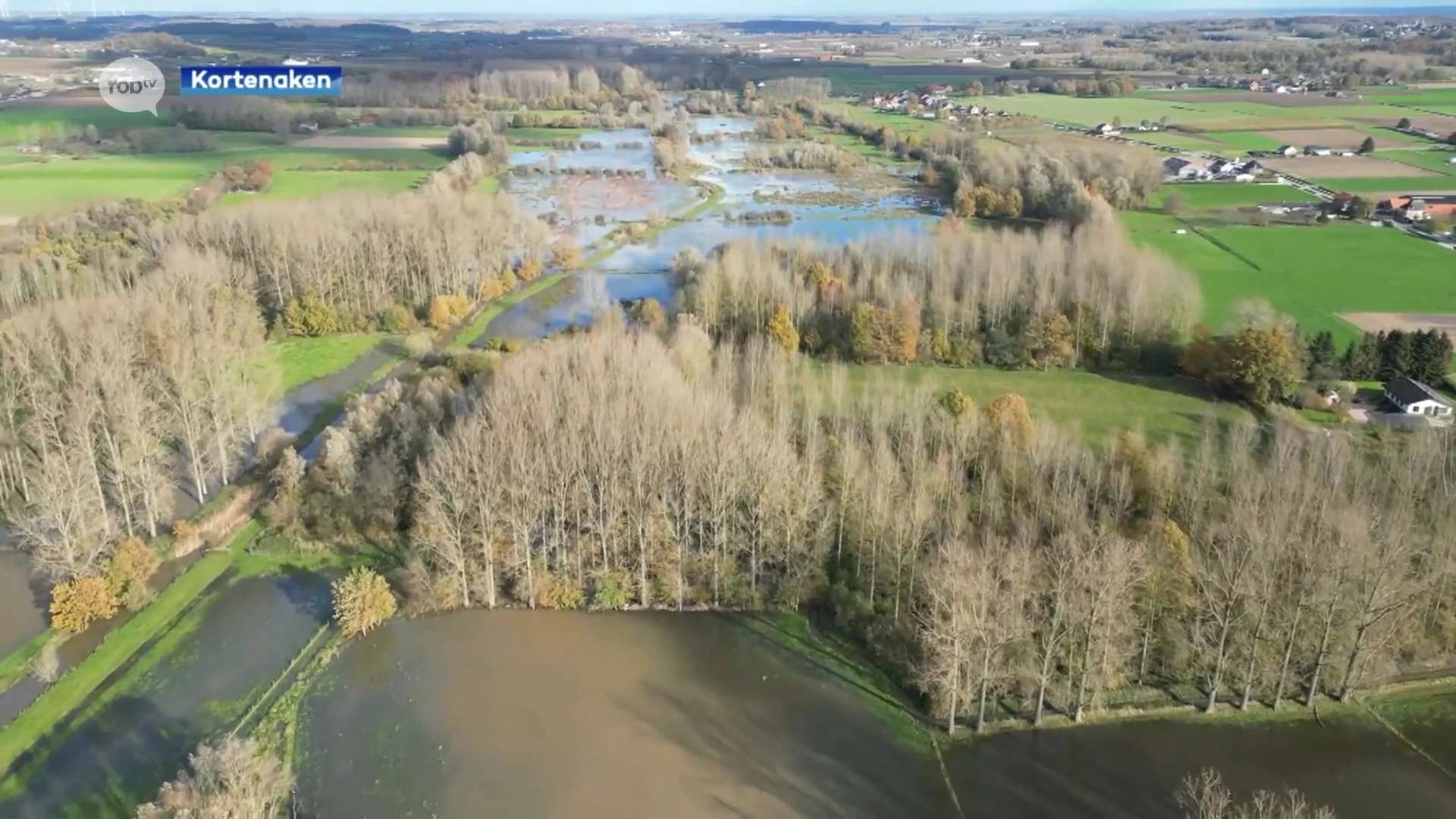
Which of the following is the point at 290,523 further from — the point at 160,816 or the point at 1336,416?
the point at 1336,416

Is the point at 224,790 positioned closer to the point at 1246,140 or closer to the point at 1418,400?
the point at 1418,400

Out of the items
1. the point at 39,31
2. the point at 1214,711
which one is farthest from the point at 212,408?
the point at 39,31

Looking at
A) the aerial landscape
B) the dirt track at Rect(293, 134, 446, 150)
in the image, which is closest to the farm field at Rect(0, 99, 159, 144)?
the dirt track at Rect(293, 134, 446, 150)

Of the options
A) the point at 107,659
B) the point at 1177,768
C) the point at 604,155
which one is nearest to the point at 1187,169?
the point at 604,155

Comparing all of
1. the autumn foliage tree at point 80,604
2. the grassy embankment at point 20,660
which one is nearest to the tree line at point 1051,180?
the autumn foliage tree at point 80,604

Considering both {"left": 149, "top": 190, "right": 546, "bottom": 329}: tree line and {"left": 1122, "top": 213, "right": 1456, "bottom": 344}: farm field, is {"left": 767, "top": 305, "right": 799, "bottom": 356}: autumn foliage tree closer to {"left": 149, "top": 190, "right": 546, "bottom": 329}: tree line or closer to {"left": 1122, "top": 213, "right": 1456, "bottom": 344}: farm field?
{"left": 149, "top": 190, "right": 546, "bottom": 329}: tree line

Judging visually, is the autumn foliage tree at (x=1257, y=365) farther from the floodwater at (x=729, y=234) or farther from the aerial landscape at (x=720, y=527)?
the floodwater at (x=729, y=234)

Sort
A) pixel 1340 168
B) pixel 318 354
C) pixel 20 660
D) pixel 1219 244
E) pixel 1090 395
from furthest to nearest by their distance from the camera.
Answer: pixel 1340 168, pixel 1219 244, pixel 318 354, pixel 1090 395, pixel 20 660
